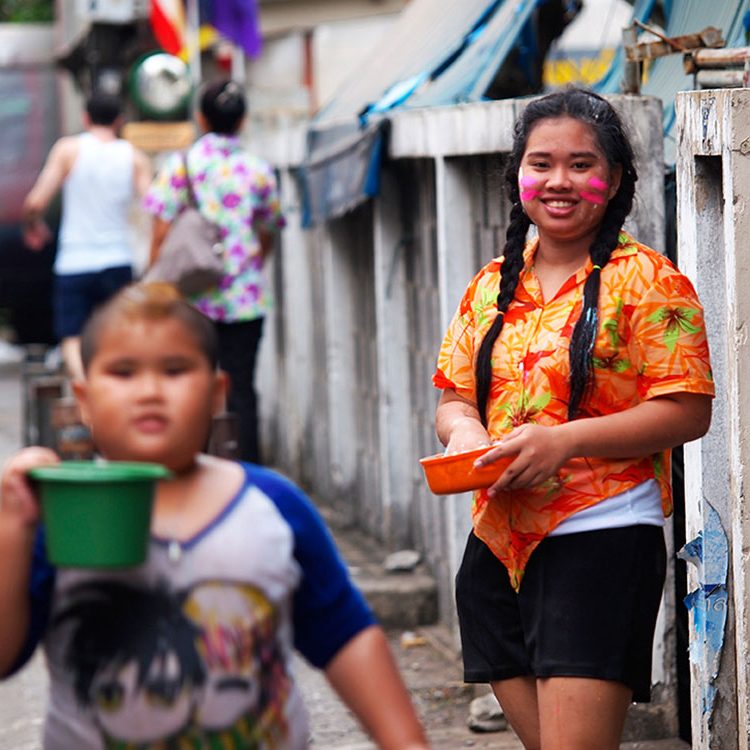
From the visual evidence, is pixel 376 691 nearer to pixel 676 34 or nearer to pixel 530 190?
pixel 530 190

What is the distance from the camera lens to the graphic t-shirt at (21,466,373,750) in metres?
2.51

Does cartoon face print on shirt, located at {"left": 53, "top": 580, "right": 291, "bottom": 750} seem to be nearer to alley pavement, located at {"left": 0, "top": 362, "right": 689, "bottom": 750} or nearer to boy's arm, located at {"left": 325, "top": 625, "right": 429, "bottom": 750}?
boy's arm, located at {"left": 325, "top": 625, "right": 429, "bottom": 750}

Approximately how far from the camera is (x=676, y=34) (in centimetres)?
620

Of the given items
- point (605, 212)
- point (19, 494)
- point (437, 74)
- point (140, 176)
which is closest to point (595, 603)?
point (605, 212)

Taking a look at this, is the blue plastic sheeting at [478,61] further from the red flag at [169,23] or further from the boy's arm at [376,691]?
the red flag at [169,23]

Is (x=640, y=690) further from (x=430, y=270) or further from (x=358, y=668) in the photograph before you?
(x=430, y=270)

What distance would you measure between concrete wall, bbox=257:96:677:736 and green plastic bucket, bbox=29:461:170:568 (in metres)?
2.73

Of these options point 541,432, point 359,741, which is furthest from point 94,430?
point 359,741

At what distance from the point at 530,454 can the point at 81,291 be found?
22.5 feet

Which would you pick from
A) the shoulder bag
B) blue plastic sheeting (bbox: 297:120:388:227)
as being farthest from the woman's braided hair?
the shoulder bag

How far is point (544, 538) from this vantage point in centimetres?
353

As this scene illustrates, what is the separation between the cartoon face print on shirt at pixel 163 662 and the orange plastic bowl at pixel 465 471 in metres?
0.88

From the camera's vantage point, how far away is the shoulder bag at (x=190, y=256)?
316 inches

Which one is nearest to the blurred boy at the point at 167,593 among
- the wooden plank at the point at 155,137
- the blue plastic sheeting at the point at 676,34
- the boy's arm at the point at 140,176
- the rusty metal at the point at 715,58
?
the rusty metal at the point at 715,58
